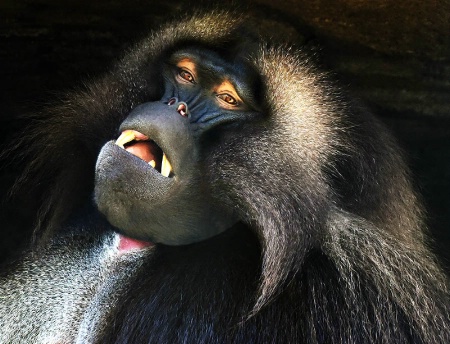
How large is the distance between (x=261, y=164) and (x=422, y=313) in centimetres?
74

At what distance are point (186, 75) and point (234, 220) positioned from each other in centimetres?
55

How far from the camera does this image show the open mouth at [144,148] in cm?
281

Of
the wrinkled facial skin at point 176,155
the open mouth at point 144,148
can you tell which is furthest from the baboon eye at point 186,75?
the open mouth at point 144,148

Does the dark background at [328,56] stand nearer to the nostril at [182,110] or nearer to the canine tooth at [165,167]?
the nostril at [182,110]

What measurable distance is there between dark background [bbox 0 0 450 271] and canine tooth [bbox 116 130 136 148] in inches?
26.2

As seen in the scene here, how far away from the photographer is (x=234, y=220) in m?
2.93

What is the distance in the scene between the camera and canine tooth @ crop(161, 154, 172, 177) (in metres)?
2.79

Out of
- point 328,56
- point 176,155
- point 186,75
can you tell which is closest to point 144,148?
point 176,155

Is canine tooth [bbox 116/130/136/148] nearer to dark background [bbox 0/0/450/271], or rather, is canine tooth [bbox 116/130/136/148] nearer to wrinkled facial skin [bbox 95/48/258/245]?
wrinkled facial skin [bbox 95/48/258/245]

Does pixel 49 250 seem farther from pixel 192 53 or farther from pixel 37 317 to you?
pixel 192 53

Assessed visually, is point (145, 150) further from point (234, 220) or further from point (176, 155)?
point (234, 220)

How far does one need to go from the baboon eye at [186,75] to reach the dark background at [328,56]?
35cm

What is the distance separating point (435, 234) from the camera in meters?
3.66

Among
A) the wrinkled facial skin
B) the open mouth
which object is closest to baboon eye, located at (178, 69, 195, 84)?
the wrinkled facial skin
